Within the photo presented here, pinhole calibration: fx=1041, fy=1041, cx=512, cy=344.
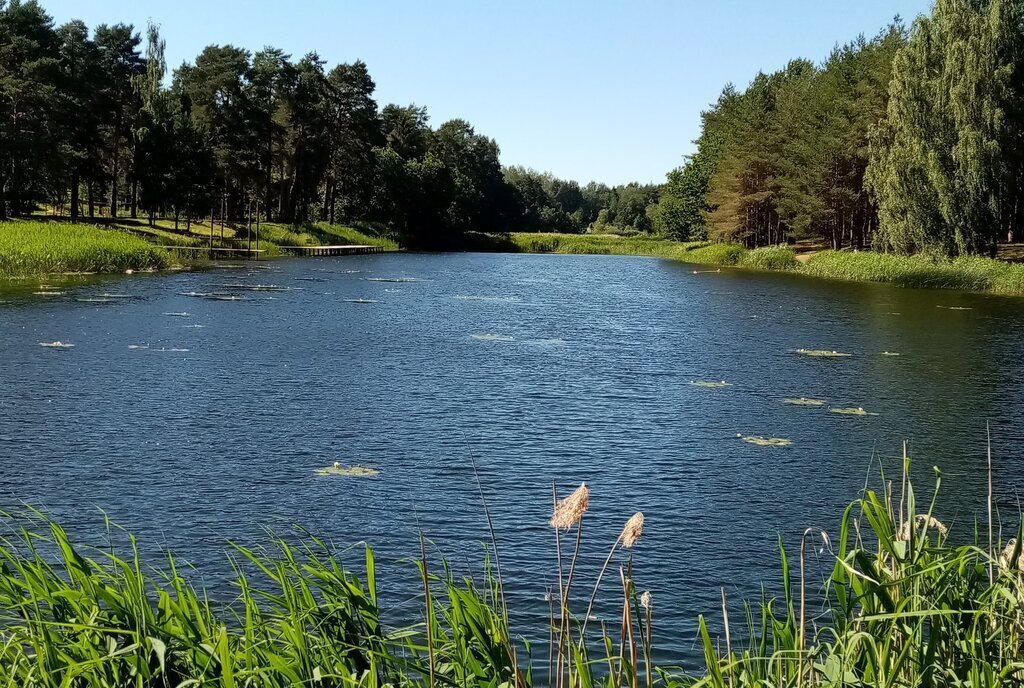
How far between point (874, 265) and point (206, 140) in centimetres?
5274

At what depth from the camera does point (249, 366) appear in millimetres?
25156

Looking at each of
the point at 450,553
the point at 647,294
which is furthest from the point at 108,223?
the point at 450,553

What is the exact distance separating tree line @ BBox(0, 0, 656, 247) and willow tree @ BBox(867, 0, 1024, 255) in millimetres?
47033

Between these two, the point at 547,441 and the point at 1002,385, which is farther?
the point at 1002,385

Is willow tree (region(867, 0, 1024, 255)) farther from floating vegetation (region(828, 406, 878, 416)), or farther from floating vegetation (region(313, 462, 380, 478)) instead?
floating vegetation (region(313, 462, 380, 478))

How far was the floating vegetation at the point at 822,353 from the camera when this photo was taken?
29.4 metres

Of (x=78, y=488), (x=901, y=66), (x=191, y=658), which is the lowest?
(x=78, y=488)

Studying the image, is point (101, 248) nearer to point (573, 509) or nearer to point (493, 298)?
point (493, 298)

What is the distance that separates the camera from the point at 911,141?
5572cm

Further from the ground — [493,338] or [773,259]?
[773,259]

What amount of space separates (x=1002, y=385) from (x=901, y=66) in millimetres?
38878

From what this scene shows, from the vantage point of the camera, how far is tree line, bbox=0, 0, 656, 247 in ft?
212

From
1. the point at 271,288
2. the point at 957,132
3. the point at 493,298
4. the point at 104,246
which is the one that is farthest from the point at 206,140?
the point at 957,132

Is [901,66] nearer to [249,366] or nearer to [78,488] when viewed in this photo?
[249,366]
